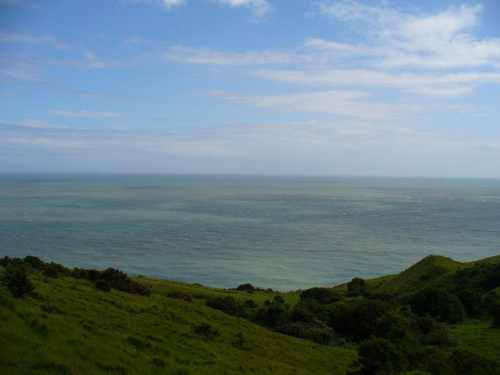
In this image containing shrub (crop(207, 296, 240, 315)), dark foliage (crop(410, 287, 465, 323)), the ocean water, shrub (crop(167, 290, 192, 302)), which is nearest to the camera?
dark foliage (crop(410, 287, 465, 323))

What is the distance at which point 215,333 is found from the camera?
18.6m

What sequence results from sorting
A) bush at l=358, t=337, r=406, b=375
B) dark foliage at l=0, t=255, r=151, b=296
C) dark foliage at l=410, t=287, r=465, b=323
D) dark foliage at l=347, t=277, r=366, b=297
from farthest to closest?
dark foliage at l=347, t=277, r=366, b=297 → dark foliage at l=410, t=287, r=465, b=323 → dark foliage at l=0, t=255, r=151, b=296 → bush at l=358, t=337, r=406, b=375

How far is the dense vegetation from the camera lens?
12336 millimetres

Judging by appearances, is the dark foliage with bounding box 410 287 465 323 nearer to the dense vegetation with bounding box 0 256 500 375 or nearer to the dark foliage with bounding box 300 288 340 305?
the dense vegetation with bounding box 0 256 500 375

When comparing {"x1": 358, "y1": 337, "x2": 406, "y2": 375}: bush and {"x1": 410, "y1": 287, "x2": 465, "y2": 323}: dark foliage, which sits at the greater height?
{"x1": 358, "y1": 337, "x2": 406, "y2": 375}: bush

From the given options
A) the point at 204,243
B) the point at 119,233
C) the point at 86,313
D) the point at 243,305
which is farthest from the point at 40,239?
the point at 86,313

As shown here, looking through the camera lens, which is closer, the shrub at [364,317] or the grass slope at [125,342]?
the grass slope at [125,342]

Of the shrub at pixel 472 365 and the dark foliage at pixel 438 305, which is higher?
the shrub at pixel 472 365

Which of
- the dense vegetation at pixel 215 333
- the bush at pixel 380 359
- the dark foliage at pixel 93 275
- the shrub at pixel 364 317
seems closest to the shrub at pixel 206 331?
the dense vegetation at pixel 215 333

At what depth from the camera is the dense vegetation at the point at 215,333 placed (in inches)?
486

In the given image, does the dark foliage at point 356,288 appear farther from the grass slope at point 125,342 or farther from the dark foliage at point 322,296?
the grass slope at point 125,342

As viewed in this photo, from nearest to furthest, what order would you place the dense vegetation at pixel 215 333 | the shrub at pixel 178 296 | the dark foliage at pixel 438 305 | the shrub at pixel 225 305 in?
the dense vegetation at pixel 215 333
the dark foliage at pixel 438 305
the shrub at pixel 225 305
the shrub at pixel 178 296

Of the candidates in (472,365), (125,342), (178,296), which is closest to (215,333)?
(125,342)

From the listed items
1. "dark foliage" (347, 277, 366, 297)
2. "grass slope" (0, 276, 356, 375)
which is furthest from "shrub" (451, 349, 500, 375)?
"dark foliage" (347, 277, 366, 297)
